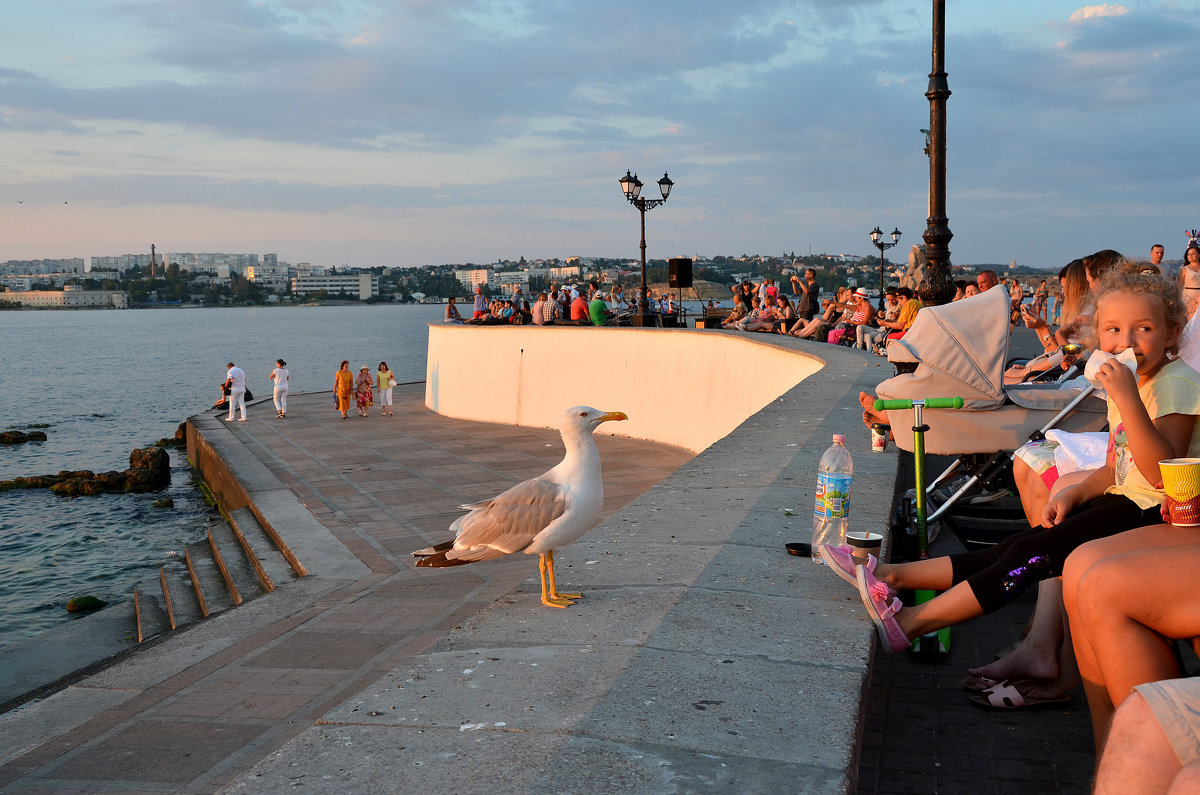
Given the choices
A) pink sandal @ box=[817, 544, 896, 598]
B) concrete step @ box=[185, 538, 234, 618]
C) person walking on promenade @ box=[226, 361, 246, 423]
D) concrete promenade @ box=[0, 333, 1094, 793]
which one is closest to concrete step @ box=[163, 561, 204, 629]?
concrete step @ box=[185, 538, 234, 618]

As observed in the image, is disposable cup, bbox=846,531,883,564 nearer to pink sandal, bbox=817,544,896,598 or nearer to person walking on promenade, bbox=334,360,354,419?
pink sandal, bbox=817,544,896,598

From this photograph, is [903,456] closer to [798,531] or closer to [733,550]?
[798,531]

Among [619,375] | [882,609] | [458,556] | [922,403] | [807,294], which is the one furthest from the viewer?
[619,375]

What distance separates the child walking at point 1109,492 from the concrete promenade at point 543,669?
7.7 inches

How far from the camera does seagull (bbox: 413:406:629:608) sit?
4.13m

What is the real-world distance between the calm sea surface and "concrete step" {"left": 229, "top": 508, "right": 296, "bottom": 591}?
320cm

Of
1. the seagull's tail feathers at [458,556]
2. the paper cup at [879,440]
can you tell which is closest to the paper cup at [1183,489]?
the seagull's tail feathers at [458,556]

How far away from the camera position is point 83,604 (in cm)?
1562

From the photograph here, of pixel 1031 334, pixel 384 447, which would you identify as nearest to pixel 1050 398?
pixel 384 447

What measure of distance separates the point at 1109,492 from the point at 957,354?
1.89 meters

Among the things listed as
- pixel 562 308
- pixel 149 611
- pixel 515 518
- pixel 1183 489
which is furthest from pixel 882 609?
pixel 562 308

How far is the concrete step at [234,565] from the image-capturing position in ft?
38.2

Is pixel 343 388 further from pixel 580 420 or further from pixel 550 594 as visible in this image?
pixel 550 594

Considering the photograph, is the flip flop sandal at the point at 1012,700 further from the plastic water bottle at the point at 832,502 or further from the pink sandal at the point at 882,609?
the plastic water bottle at the point at 832,502
